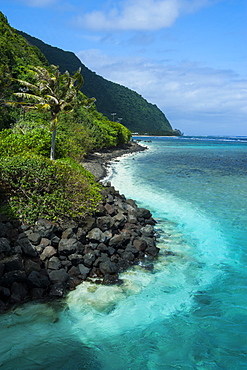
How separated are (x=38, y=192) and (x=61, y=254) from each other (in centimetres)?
338

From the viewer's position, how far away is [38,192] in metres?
12.9

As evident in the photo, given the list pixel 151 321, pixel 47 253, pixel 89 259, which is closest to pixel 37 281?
pixel 47 253

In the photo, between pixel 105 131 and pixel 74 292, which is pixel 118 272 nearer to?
pixel 74 292

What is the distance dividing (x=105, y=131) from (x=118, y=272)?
48.8 metres

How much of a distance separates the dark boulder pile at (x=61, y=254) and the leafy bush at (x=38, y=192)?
525mm

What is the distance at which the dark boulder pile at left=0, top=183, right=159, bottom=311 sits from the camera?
907 cm

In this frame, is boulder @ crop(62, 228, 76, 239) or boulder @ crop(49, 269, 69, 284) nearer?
boulder @ crop(49, 269, 69, 284)

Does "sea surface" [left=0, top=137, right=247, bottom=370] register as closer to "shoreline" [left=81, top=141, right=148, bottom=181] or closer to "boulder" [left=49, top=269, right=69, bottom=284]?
"boulder" [left=49, top=269, right=69, bottom=284]

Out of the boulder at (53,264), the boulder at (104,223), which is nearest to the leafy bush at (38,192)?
the boulder at (104,223)

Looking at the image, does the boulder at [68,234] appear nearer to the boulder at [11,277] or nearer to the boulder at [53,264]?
the boulder at [53,264]

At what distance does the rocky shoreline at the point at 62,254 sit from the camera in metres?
9.07

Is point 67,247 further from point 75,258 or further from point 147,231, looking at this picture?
point 147,231

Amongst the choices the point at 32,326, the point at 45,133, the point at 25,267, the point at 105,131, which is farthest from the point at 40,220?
the point at 105,131

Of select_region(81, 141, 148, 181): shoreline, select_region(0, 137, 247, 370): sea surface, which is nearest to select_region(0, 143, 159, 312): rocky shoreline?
select_region(0, 137, 247, 370): sea surface
